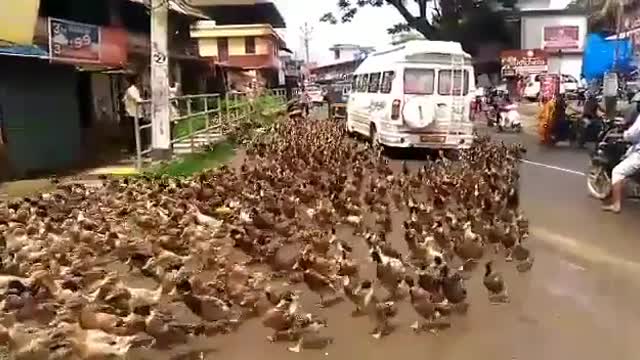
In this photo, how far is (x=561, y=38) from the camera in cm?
4934

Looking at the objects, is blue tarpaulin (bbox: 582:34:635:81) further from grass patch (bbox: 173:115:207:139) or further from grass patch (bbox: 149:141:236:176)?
grass patch (bbox: 173:115:207:139)

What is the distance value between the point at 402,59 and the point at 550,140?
6.25 meters

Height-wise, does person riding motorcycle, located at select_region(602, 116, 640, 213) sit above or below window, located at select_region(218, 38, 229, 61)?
below

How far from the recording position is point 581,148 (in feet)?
66.4

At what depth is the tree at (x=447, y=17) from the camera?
45.8 metres

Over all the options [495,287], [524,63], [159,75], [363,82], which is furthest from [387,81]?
[524,63]

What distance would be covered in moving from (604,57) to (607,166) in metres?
14.4

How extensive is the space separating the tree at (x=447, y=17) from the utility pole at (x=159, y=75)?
105ft

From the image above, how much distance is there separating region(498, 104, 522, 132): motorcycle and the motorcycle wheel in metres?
17.3

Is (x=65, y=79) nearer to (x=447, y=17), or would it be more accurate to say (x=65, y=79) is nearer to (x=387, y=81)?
(x=387, y=81)

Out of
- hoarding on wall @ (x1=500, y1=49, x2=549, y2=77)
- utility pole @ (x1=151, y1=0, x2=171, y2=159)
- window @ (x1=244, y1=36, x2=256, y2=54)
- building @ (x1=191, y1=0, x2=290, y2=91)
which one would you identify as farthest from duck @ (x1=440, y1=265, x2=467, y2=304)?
window @ (x1=244, y1=36, x2=256, y2=54)

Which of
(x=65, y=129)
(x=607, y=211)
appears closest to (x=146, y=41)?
(x=65, y=129)

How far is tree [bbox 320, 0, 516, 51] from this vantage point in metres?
45.8

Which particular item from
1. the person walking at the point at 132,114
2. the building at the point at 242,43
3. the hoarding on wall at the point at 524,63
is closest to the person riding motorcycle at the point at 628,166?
the person walking at the point at 132,114
